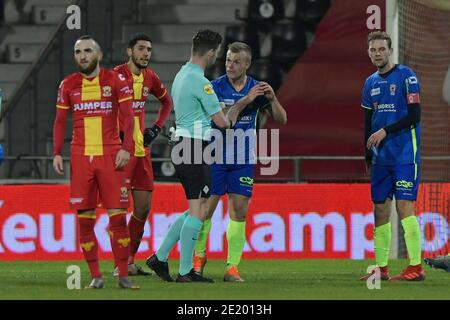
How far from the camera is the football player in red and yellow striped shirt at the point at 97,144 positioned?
9367 millimetres

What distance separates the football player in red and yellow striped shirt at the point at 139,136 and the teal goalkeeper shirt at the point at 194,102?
1.28 meters

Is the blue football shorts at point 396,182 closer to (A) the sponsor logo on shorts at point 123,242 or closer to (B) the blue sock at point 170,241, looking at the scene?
(B) the blue sock at point 170,241

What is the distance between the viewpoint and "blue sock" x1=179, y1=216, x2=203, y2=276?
32.8ft

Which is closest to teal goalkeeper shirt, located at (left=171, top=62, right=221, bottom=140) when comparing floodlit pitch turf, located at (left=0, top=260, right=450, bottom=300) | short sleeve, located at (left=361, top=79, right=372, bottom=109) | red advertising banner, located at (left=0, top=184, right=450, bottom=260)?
floodlit pitch turf, located at (left=0, top=260, right=450, bottom=300)

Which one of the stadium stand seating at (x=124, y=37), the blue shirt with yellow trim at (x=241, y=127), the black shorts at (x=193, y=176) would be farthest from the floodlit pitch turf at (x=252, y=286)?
the stadium stand seating at (x=124, y=37)

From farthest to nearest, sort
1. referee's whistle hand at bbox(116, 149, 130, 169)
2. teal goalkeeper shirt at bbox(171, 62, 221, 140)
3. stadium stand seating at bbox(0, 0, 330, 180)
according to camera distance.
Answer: stadium stand seating at bbox(0, 0, 330, 180) < teal goalkeeper shirt at bbox(171, 62, 221, 140) < referee's whistle hand at bbox(116, 149, 130, 169)

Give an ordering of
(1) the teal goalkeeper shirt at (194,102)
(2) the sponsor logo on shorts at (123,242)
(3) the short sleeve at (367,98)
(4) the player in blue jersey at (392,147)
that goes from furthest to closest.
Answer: (3) the short sleeve at (367,98)
(4) the player in blue jersey at (392,147)
(1) the teal goalkeeper shirt at (194,102)
(2) the sponsor logo on shorts at (123,242)

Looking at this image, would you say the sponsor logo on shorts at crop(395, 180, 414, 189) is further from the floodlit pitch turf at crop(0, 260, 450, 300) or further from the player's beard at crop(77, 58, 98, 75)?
the player's beard at crop(77, 58, 98, 75)

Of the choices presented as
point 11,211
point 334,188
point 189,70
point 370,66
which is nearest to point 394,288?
point 189,70

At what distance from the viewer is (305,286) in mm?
10031

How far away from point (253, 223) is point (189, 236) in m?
4.58

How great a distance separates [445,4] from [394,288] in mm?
5770

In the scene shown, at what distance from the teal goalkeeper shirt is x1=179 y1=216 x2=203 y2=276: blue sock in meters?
0.63

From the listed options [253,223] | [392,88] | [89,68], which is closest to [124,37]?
[253,223]
